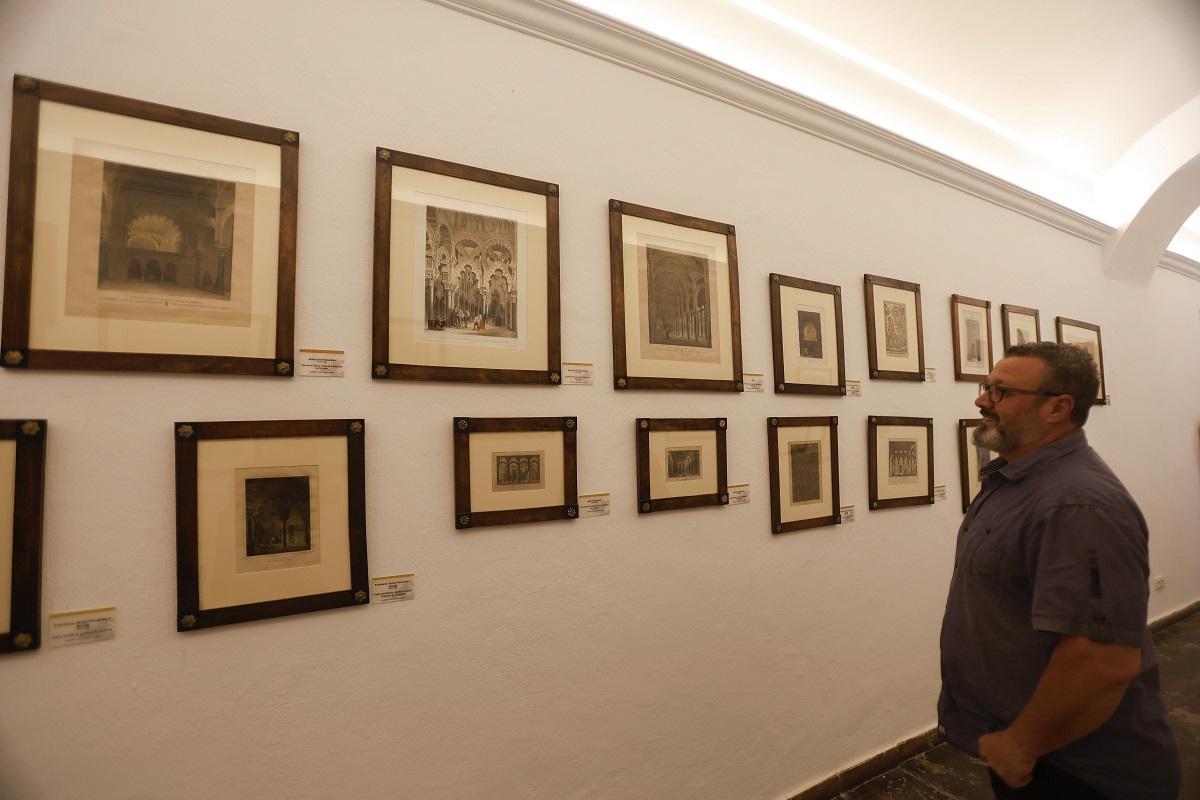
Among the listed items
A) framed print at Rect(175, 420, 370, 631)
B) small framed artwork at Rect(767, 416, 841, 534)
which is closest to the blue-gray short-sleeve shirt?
small framed artwork at Rect(767, 416, 841, 534)

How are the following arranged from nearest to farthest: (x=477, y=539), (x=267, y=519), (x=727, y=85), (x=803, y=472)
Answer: (x=267, y=519) < (x=477, y=539) < (x=727, y=85) < (x=803, y=472)

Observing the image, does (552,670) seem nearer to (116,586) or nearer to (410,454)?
(410,454)

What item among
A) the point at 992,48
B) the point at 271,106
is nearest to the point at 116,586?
the point at 271,106

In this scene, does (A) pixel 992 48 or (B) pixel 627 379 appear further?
(A) pixel 992 48

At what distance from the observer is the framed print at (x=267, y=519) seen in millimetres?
1604

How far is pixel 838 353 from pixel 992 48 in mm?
2326

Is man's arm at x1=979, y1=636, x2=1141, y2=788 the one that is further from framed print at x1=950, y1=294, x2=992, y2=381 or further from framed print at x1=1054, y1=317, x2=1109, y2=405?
framed print at x1=1054, y1=317, x2=1109, y2=405

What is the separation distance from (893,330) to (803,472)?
114 centimetres

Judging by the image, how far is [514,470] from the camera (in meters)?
2.09

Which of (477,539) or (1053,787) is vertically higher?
(477,539)

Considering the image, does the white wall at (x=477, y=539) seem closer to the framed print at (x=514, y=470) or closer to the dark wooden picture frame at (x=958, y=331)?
the framed print at (x=514, y=470)

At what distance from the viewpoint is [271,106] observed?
179 cm

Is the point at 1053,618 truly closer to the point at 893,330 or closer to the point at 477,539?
the point at 477,539

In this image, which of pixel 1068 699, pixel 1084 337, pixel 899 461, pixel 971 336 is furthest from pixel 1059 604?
pixel 1084 337
